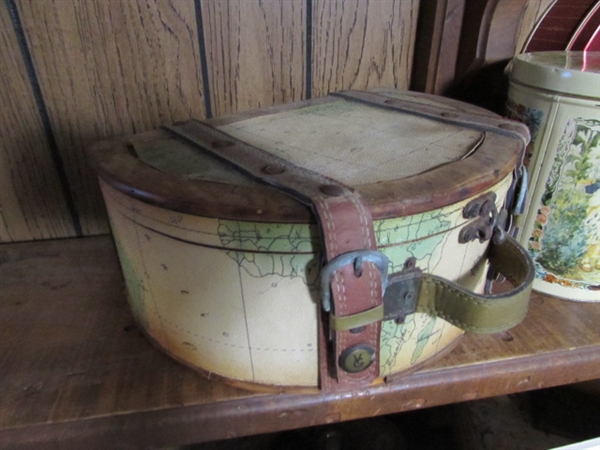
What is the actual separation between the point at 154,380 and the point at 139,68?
52 cm

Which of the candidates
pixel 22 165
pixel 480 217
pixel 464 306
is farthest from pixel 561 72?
pixel 22 165

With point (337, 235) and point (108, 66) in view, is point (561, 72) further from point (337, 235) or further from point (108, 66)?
point (108, 66)

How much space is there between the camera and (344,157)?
20.8 inches

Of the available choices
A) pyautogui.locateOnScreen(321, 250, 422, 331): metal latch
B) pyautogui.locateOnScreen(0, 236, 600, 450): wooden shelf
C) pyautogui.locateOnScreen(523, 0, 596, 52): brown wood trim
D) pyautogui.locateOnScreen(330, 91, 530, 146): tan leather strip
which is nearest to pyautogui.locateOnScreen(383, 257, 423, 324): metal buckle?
pyautogui.locateOnScreen(321, 250, 422, 331): metal latch

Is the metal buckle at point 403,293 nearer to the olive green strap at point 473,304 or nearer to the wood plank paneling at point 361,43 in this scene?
the olive green strap at point 473,304

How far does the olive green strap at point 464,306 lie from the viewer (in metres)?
0.44

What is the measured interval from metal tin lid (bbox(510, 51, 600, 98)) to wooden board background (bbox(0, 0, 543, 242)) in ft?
0.72

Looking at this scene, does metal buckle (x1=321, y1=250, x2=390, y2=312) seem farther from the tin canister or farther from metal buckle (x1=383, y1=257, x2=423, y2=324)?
the tin canister

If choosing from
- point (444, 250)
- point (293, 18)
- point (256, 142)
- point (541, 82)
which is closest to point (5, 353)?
point (256, 142)

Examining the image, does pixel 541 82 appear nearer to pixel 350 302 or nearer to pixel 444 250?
pixel 444 250

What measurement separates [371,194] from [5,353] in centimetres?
53

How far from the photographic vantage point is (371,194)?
43cm

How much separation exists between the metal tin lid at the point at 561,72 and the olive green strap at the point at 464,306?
9.9 inches

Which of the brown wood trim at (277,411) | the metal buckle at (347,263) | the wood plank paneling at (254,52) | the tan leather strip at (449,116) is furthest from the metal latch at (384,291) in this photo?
the wood plank paneling at (254,52)
